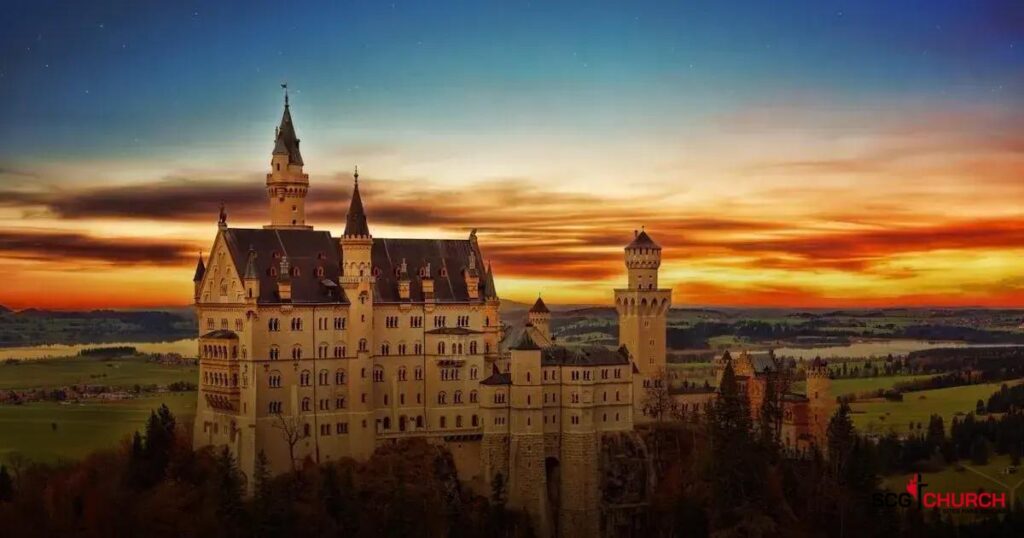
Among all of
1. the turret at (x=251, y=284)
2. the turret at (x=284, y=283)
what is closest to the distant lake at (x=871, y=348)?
the turret at (x=284, y=283)

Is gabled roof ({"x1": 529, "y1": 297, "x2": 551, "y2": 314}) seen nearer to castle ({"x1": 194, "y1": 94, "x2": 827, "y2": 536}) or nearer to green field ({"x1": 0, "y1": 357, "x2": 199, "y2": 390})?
castle ({"x1": 194, "y1": 94, "x2": 827, "y2": 536})

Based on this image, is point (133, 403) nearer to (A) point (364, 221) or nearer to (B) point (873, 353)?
(A) point (364, 221)

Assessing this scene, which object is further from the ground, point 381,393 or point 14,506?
point 381,393

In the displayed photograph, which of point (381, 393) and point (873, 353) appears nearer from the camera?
point (381, 393)

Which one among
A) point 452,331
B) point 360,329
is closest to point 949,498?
point 452,331

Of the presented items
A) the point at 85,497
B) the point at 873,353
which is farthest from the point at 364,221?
the point at 873,353

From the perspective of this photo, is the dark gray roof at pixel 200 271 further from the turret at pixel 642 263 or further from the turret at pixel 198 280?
the turret at pixel 642 263

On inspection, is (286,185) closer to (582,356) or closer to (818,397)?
(582,356)
